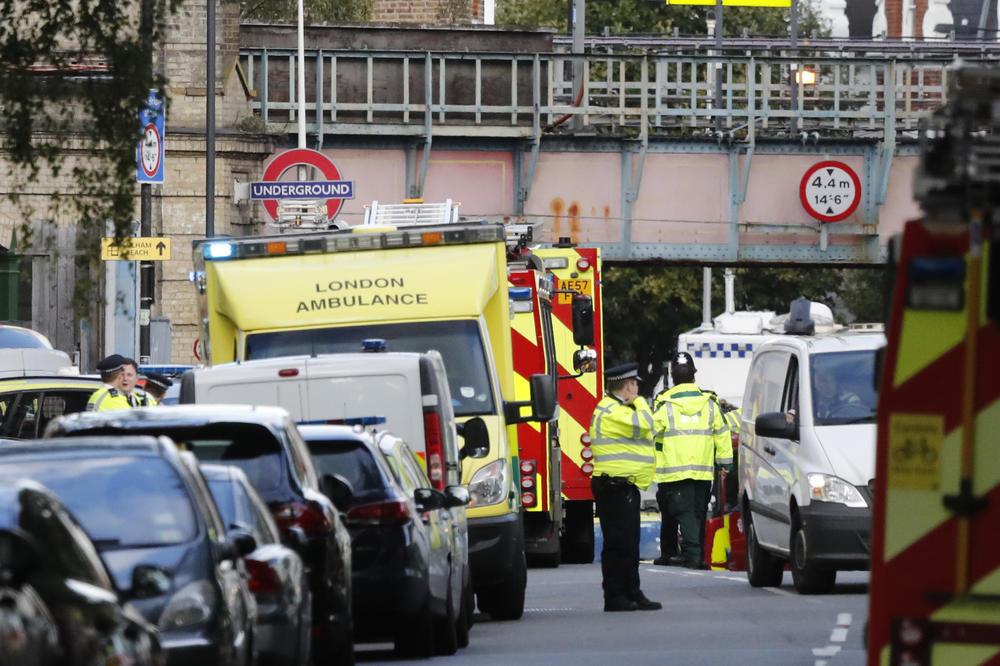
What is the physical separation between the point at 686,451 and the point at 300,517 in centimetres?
1183

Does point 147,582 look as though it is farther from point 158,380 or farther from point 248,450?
point 158,380

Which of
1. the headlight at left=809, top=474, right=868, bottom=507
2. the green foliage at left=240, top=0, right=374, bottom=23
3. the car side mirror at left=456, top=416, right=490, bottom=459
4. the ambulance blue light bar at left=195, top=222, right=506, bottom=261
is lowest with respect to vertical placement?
the headlight at left=809, top=474, right=868, bottom=507

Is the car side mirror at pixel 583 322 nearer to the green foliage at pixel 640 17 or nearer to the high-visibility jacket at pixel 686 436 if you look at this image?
the high-visibility jacket at pixel 686 436

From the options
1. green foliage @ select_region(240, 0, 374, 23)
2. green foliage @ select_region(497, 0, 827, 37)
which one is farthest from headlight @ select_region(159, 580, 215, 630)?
green foliage @ select_region(497, 0, 827, 37)

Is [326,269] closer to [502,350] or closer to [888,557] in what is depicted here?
[502,350]

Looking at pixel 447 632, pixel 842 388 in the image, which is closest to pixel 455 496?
pixel 447 632

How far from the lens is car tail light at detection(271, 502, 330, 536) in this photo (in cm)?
1259

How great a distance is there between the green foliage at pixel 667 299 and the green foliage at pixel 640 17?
7005mm

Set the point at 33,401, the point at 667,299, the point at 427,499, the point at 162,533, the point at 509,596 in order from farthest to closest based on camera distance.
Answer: the point at 667,299 < the point at 33,401 < the point at 509,596 < the point at 427,499 < the point at 162,533

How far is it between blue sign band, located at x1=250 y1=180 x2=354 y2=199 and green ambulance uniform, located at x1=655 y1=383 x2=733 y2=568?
379 centimetres

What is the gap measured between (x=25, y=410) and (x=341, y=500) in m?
12.2

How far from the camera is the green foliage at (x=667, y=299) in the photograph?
2640 inches

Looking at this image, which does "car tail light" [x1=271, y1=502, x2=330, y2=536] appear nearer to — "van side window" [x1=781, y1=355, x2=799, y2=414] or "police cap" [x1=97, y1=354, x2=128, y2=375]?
"van side window" [x1=781, y1=355, x2=799, y2=414]

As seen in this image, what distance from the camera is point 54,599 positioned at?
7453 mm
